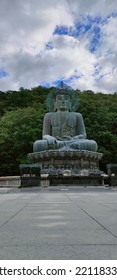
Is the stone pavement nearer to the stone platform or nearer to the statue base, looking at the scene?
the statue base

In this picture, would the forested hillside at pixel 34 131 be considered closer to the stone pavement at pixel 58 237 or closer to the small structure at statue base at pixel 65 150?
the small structure at statue base at pixel 65 150

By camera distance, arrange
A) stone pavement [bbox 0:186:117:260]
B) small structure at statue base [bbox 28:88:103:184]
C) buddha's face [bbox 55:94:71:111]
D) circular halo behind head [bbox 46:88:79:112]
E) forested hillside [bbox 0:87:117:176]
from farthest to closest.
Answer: forested hillside [bbox 0:87:117:176]
circular halo behind head [bbox 46:88:79:112]
buddha's face [bbox 55:94:71:111]
small structure at statue base [bbox 28:88:103:184]
stone pavement [bbox 0:186:117:260]

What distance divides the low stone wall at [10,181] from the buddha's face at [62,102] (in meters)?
7.08

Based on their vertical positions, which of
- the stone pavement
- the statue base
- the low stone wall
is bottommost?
the stone pavement

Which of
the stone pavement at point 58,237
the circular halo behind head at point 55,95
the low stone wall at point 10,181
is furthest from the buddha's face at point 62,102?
the stone pavement at point 58,237

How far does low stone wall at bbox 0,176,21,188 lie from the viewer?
23.4 metres

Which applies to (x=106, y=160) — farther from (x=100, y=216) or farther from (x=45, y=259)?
(x=45, y=259)

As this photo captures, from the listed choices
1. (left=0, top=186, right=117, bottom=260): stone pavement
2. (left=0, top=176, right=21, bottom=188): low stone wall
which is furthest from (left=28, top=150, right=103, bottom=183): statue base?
(left=0, top=186, right=117, bottom=260): stone pavement

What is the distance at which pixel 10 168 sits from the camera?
3659cm

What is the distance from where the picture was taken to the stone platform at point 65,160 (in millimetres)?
24062

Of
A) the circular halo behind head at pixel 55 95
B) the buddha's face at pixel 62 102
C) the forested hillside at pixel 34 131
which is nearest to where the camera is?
the buddha's face at pixel 62 102

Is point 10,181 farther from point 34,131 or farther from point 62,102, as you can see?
point 34,131

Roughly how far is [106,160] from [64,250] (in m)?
34.7

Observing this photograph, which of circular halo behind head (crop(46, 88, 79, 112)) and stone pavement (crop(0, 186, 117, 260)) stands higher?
circular halo behind head (crop(46, 88, 79, 112))
